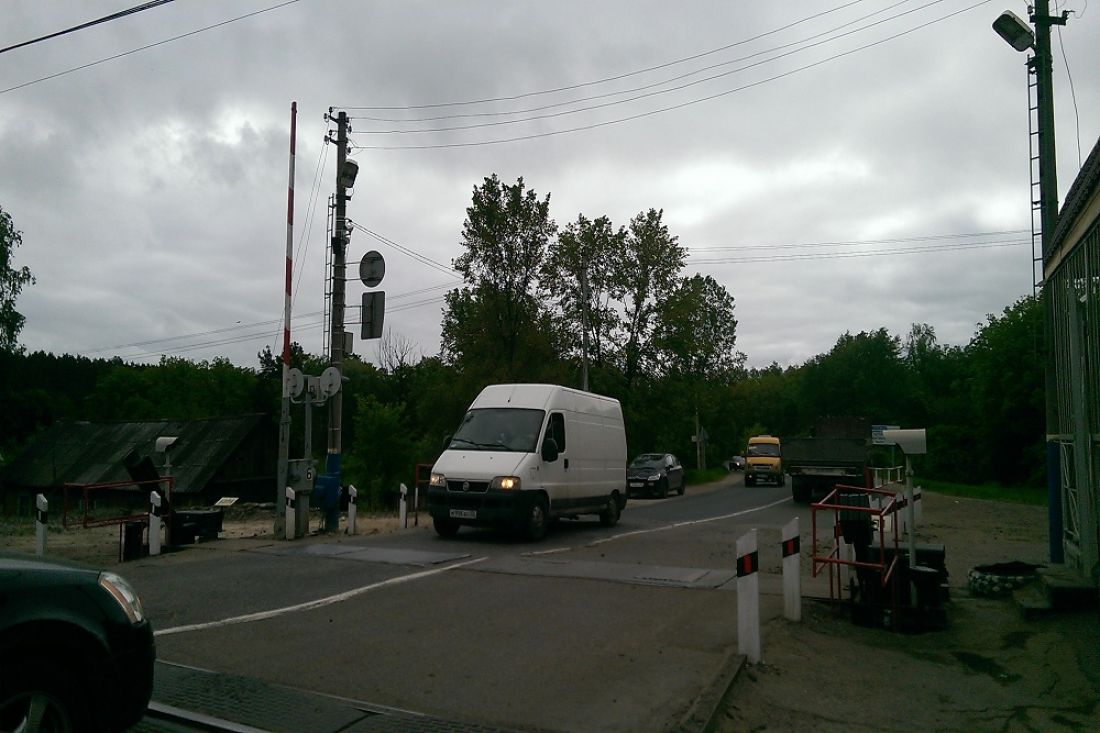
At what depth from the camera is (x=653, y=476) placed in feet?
112

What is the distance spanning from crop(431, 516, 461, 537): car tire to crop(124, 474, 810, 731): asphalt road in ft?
1.63

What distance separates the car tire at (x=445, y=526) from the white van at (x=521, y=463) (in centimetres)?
2

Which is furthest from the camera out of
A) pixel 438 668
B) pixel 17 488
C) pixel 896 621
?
pixel 17 488

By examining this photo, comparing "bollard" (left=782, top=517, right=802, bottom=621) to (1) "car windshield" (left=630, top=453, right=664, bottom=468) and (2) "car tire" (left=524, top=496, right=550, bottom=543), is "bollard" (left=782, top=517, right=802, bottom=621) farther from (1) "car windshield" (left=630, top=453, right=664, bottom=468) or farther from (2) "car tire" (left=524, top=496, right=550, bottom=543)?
(1) "car windshield" (left=630, top=453, right=664, bottom=468)

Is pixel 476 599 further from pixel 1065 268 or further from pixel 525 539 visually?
pixel 1065 268

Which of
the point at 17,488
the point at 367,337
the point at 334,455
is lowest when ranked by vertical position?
the point at 17,488

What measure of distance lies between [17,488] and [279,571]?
160 feet

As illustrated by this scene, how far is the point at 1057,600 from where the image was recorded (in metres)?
8.50

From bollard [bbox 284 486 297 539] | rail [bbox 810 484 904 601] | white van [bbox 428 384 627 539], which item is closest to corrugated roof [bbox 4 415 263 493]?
bollard [bbox 284 486 297 539]

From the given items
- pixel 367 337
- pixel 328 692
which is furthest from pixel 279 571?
pixel 367 337

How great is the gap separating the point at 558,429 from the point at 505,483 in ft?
6.60

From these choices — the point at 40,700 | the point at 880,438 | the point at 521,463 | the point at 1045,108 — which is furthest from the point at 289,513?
the point at 1045,108

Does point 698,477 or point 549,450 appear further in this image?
point 698,477

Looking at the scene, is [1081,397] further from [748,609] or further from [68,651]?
[68,651]
